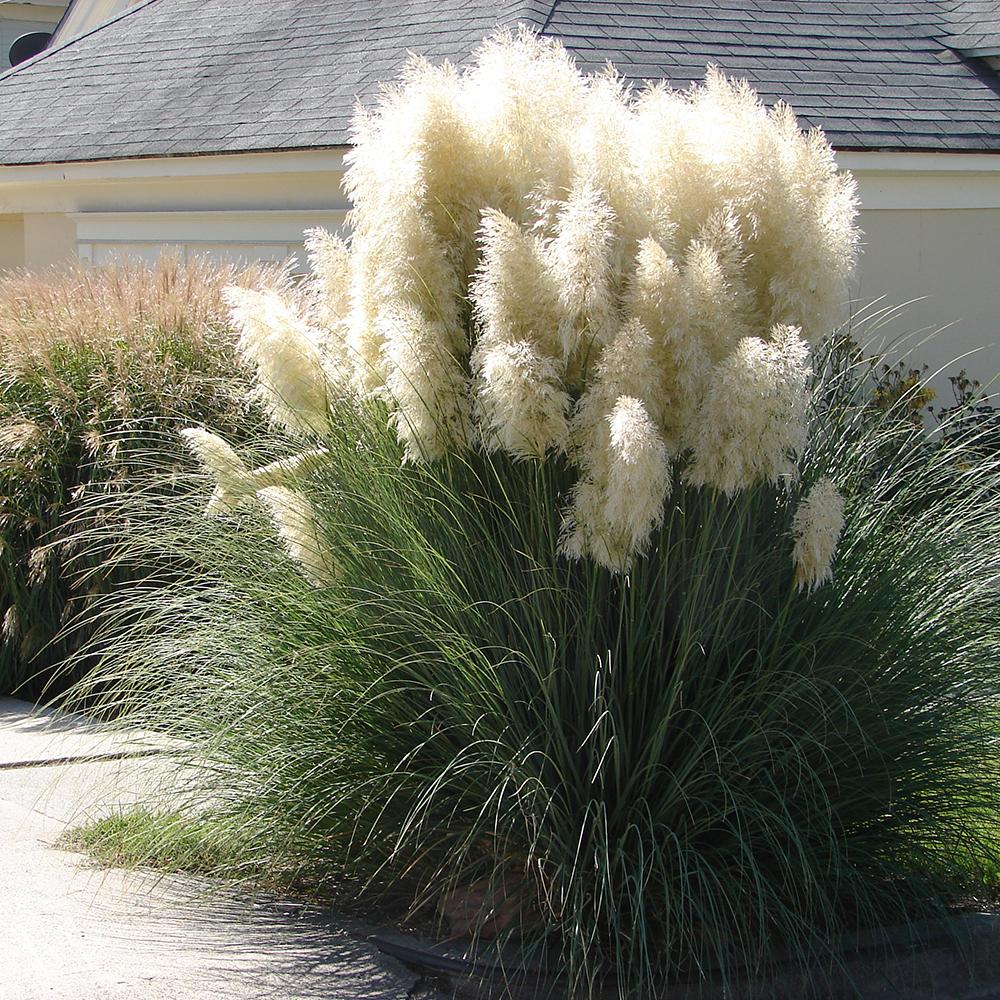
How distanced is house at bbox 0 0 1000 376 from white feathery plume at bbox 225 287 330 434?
571 centimetres

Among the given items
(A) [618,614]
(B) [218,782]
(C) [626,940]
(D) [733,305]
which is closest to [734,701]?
(A) [618,614]

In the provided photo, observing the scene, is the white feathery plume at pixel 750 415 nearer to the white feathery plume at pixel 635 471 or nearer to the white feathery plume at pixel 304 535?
the white feathery plume at pixel 635 471

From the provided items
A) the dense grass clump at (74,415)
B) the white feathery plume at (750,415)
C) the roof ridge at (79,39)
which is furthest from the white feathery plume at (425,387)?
the roof ridge at (79,39)

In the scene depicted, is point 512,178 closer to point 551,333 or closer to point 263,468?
point 551,333

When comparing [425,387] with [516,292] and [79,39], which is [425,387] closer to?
[516,292]

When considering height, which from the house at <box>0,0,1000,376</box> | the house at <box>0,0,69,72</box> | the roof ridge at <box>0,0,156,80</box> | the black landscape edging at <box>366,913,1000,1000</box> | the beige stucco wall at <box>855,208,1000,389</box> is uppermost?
the house at <box>0,0,69,72</box>

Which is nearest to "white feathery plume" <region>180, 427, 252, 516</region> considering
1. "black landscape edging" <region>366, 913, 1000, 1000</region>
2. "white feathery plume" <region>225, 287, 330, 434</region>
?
"white feathery plume" <region>225, 287, 330, 434</region>

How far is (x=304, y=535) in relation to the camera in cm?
445

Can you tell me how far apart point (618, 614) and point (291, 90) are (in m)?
8.34

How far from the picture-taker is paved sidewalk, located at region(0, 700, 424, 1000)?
404 centimetres

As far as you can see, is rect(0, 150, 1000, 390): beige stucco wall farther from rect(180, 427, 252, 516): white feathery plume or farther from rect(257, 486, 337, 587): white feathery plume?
rect(257, 486, 337, 587): white feathery plume

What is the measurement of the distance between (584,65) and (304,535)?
20.5 ft

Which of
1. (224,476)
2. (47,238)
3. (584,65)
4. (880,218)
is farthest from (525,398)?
(47,238)

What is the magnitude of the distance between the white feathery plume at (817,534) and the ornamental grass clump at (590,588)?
10 millimetres
